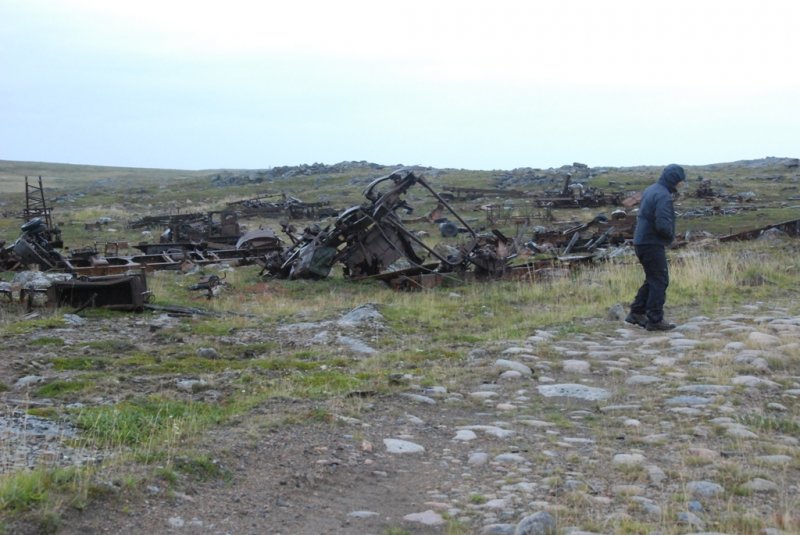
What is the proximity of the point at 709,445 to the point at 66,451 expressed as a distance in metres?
3.74

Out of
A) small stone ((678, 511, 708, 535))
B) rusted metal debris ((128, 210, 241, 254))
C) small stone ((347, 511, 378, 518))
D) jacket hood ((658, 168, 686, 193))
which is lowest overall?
small stone ((347, 511, 378, 518))

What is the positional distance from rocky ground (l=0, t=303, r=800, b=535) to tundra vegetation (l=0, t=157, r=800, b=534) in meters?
0.04

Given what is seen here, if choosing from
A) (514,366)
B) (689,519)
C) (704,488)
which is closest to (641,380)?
(514,366)

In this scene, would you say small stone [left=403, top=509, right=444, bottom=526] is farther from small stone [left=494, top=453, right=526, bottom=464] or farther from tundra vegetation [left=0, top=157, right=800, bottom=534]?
small stone [left=494, top=453, right=526, bottom=464]

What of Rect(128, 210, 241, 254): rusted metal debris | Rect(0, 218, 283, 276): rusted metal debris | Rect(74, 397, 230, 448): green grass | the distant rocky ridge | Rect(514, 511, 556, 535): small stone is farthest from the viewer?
the distant rocky ridge

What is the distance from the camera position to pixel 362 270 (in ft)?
49.0

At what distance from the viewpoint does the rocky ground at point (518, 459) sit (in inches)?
151

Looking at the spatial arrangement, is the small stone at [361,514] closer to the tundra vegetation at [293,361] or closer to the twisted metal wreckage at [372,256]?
the tundra vegetation at [293,361]

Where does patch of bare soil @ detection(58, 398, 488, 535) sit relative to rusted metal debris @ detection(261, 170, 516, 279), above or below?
below

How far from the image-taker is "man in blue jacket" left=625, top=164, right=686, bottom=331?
884cm

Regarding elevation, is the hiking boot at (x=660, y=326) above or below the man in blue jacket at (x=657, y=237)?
below

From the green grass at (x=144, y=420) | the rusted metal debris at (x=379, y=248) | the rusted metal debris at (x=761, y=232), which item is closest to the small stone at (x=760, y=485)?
the green grass at (x=144, y=420)

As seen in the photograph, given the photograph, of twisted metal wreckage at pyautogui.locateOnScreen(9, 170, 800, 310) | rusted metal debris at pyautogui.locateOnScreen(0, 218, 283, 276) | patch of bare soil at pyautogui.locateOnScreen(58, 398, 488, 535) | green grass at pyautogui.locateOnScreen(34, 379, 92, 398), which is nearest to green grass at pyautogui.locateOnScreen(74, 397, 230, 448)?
patch of bare soil at pyautogui.locateOnScreen(58, 398, 488, 535)

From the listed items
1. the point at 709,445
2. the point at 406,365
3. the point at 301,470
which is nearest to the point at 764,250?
the point at 406,365
